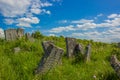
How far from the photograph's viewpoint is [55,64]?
384 inches

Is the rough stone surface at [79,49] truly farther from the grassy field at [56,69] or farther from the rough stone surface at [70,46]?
the grassy field at [56,69]

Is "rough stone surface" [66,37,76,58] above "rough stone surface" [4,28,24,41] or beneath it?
beneath

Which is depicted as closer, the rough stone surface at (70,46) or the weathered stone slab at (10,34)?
the rough stone surface at (70,46)

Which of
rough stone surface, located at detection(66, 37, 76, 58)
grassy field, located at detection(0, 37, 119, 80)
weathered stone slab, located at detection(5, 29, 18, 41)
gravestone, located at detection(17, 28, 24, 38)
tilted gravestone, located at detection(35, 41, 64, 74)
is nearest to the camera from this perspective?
grassy field, located at detection(0, 37, 119, 80)

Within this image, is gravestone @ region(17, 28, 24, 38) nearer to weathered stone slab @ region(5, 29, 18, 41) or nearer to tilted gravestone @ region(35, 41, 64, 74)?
weathered stone slab @ region(5, 29, 18, 41)

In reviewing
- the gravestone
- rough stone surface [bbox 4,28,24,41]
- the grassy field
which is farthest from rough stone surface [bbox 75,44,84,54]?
the gravestone

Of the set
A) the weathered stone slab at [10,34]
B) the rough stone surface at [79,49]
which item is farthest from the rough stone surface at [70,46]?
the weathered stone slab at [10,34]

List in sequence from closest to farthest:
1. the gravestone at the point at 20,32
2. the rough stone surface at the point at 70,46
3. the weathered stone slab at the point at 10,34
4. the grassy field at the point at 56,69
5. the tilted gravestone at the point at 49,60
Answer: the grassy field at the point at 56,69 → the tilted gravestone at the point at 49,60 → the rough stone surface at the point at 70,46 → the weathered stone slab at the point at 10,34 → the gravestone at the point at 20,32

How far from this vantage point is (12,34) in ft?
50.9

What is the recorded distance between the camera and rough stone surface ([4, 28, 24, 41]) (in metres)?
15.3

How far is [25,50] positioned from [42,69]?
4.40 meters

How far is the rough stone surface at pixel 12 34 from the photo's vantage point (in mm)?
15273

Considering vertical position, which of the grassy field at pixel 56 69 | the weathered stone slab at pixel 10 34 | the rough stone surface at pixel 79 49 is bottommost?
the grassy field at pixel 56 69

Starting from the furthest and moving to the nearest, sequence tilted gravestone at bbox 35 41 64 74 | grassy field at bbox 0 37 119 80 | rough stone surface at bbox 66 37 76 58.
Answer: rough stone surface at bbox 66 37 76 58, tilted gravestone at bbox 35 41 64 74, grassy field at bbox 0 37 119 80
